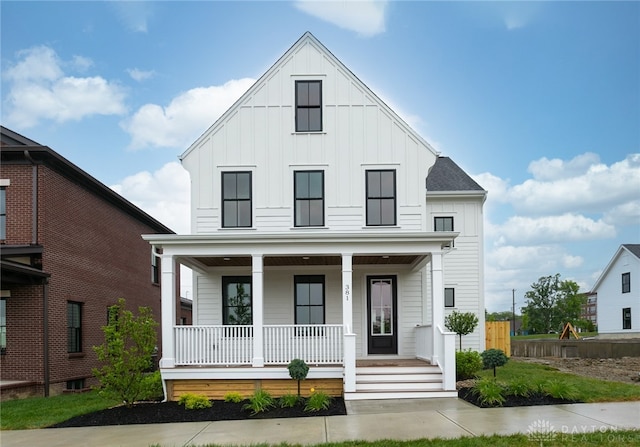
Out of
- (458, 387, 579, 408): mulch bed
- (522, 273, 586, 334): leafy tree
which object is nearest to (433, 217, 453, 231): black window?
(458, 387, 579, 408): mulch bed

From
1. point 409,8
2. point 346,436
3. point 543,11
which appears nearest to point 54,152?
point 409,8

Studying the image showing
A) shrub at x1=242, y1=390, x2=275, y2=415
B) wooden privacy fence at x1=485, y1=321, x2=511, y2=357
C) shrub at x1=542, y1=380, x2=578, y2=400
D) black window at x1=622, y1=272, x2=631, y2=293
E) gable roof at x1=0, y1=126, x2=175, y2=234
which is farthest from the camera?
black window at x1=622, y1=272, x2=631, y2=293

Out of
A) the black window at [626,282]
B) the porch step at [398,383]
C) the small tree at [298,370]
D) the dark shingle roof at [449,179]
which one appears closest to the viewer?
the porch step at [398,383]

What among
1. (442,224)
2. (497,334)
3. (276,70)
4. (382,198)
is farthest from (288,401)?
(497,334)

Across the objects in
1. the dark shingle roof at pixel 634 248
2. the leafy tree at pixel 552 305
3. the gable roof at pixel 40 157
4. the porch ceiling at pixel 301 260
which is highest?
the gable roof at pixel 40 157

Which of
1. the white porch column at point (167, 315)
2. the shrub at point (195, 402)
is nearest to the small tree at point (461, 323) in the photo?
the white porch column at point (167, 315)

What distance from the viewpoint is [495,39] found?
59.3 ft

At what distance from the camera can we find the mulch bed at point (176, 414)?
1103 cm

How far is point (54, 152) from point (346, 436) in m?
12.2

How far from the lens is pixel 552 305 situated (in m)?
57.0

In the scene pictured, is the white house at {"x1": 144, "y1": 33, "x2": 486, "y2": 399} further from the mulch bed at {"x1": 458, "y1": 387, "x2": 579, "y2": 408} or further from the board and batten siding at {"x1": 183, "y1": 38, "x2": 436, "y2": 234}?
the mulch bed at {"x1": 458, "y1": 387, "x2": 579, "y2": 408}

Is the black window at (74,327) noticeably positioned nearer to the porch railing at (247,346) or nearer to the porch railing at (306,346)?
the porch railing at (247,346)

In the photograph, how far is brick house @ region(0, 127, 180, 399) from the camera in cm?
1603

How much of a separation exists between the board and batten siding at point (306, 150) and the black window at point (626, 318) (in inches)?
1183
